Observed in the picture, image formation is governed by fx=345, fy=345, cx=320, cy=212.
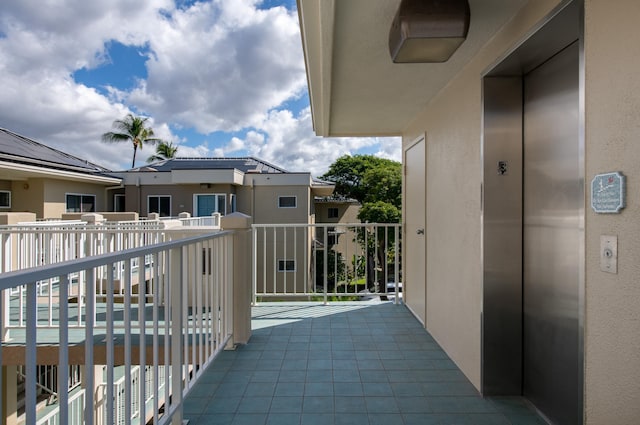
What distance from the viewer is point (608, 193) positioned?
1.25 metres

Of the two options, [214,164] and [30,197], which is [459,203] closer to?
[30,197]

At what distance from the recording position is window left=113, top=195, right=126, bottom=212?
1348 cm

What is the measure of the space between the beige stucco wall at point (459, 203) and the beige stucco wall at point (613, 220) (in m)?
0.49

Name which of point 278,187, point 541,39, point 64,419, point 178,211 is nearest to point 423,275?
point 541,39

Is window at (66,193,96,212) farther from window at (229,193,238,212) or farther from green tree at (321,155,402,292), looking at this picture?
green tree at (321,155,402,292)

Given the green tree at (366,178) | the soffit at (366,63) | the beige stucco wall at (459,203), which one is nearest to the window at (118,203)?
the green tree at (366,178)

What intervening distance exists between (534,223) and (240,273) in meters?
2.24

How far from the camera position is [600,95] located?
4.23ft

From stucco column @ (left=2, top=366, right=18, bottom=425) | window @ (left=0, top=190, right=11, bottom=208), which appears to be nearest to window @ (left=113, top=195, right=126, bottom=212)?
window @ (left=0, top=190, right=11, bottom=208)

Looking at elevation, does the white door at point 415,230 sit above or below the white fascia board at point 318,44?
below

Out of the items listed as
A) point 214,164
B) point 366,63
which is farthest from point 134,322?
point 214,164

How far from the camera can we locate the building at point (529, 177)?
122 centimetres

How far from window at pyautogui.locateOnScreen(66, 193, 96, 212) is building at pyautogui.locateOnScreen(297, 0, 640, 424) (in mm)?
11970

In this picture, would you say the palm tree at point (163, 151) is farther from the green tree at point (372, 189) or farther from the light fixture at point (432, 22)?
the light fixture at point (432, 22)
